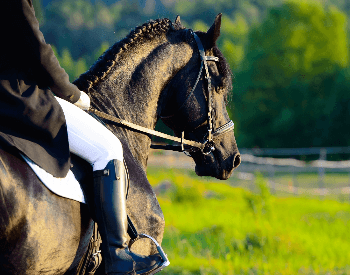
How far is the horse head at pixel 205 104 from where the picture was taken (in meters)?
3.49

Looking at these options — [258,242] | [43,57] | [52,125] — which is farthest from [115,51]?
[258,242]

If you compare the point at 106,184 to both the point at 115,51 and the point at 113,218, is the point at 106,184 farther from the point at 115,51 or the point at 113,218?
the point at 115,51

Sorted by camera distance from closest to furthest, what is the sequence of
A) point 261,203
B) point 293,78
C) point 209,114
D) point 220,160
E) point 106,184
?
point 106,184
point 209,114
point 220,160
point 261,203
point 293,78

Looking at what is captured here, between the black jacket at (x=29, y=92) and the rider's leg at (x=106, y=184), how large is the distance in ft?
0.36

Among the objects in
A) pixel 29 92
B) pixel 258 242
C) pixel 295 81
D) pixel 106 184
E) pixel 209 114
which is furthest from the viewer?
pixel 295 81

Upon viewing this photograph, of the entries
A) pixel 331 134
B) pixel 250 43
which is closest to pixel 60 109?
pixel 331 134

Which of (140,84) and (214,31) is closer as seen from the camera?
(140,84)

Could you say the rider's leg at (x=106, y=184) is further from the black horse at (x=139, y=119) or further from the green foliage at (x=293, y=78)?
the green foliage at (x=293, y=78)

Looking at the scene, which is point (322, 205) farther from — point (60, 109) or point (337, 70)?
point (337, 70)

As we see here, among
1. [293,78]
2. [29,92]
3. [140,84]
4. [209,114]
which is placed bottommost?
[29,92]

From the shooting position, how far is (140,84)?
11.0 ft

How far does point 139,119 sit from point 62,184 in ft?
3.29

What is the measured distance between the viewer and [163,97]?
3500 mm

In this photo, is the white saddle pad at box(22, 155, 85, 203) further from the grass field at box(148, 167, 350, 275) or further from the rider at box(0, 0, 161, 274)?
the grass field at box(148, 167, 350, 275)
